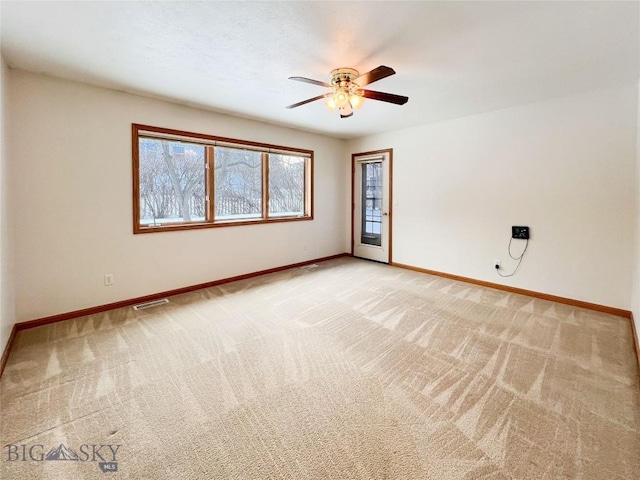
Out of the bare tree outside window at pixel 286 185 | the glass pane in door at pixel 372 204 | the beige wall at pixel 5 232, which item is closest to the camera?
the beige wall at pixel 5 232

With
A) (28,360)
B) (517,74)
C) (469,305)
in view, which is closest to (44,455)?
(28,360)

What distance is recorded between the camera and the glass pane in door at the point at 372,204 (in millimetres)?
5664

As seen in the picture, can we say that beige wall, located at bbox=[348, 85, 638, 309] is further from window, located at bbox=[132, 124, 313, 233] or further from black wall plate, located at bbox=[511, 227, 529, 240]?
window, located at bbox=[132, 124, 313, 233]

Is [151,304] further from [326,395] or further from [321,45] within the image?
[321,45]

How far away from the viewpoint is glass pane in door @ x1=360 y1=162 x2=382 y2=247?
18.6ft

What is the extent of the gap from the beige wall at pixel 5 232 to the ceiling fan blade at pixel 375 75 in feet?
9.66

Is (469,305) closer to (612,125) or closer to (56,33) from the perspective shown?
(612,125)

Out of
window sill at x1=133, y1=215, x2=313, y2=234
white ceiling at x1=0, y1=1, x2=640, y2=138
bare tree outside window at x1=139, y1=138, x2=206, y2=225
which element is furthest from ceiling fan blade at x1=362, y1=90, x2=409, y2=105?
Answer: window sill at x1=133, y1=215, x2=313, y2=234

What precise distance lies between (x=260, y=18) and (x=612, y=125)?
3762 mm

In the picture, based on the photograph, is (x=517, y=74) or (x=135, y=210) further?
(x=135, y=210)

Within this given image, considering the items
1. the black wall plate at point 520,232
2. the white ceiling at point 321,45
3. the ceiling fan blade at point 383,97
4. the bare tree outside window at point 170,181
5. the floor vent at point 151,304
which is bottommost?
the floor vent at point 151,304

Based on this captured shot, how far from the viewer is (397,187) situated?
528 centimetres

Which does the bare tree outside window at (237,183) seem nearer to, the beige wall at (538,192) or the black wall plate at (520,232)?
the beige wall at (538,192)

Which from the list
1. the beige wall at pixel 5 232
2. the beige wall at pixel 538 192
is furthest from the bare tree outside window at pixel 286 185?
the beige wall at pixel 5 232
